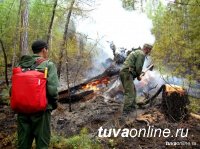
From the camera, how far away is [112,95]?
35.6ft

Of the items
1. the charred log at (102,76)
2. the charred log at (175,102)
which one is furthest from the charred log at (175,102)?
the charred log at (102,76)

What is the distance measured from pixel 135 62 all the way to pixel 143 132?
2.33 metres

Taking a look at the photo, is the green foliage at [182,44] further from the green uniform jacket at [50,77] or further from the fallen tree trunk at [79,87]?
the green uniform jacket at [50,77]

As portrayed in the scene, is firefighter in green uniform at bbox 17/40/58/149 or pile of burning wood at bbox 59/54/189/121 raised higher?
firefighter in green uniform at bbox 17/40/58/149

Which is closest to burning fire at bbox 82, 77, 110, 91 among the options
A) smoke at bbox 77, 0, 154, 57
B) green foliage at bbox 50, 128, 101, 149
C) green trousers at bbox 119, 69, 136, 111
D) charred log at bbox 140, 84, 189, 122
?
green trousers at bbox 119, 69, 136, 111

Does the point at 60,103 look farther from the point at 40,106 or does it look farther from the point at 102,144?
the point at 40,106

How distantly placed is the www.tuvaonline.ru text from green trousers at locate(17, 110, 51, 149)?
9.57 ft

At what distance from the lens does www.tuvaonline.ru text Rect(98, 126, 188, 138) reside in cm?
700

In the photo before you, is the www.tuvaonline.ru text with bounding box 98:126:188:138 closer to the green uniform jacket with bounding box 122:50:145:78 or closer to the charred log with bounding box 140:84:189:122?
the charred log with bounding box 140:84:189:122

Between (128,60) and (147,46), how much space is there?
2.33 feet

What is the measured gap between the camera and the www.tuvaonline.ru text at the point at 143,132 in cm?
700

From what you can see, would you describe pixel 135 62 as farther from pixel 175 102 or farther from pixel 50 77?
pixel 50 77

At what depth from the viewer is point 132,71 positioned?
867 cm

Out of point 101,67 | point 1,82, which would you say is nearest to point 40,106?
point 1,82
